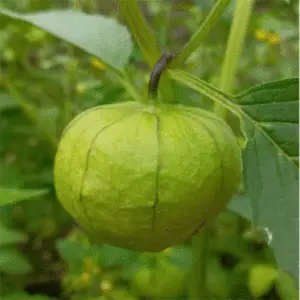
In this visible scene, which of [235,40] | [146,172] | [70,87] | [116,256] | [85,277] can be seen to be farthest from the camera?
[70,87]

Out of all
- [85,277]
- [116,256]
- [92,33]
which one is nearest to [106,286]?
[85,277]

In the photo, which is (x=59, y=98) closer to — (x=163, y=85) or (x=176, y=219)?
(x=163, y=85)

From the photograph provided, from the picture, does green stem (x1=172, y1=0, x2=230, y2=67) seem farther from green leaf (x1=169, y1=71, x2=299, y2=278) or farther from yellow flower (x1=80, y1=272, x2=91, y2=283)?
yellow flower (x1=80, y1=272, x2=91, y2=283)

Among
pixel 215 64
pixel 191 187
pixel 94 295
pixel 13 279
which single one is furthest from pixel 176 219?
pixel 13 279

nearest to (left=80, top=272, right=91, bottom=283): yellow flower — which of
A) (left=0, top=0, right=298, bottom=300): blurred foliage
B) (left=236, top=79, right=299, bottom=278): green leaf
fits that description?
(left=0, top=0, right=298, bottom=300): blurred foliage

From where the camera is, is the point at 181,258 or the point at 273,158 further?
the point at 181,258

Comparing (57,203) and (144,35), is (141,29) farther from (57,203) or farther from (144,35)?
(57,203)
